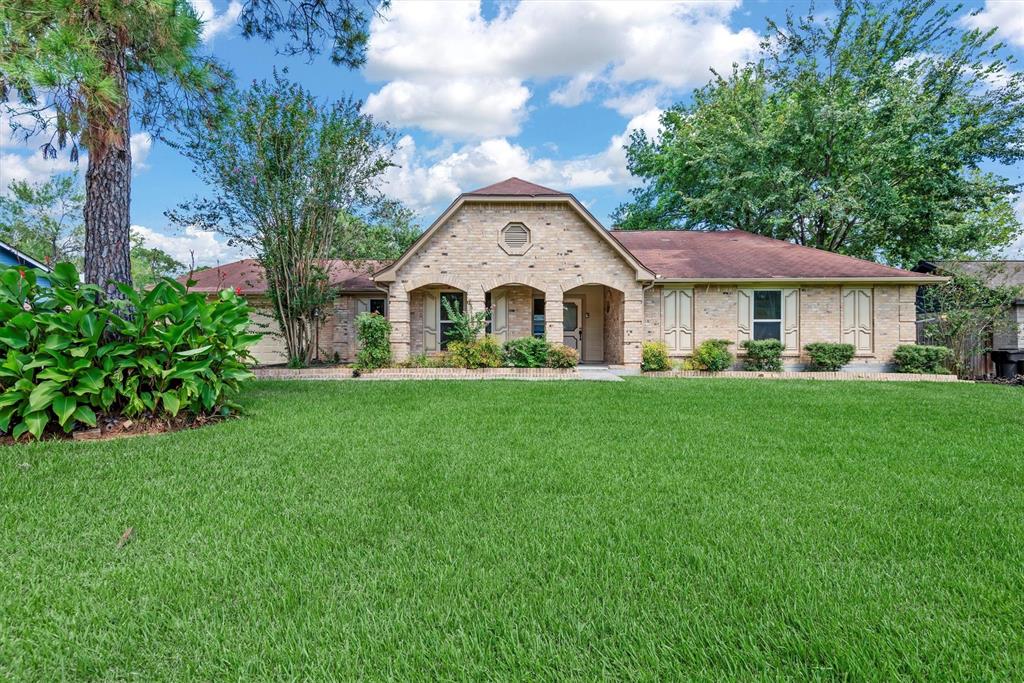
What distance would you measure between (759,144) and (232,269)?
2148 cm

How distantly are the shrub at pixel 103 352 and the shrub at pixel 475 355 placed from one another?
6.96 m

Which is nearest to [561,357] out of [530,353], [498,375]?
[530,353]

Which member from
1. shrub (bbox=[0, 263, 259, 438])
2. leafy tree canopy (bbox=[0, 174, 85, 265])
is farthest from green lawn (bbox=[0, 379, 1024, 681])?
leafy tree canopy (bbox=[0, 174, 85, 265])

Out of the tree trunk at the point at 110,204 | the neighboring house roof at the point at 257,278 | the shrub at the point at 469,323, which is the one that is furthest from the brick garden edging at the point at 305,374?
the tree trunk at the point at 110,204

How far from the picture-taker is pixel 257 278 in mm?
16781

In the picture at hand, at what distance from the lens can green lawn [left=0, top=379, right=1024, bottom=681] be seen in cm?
193

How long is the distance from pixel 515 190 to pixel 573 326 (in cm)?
527

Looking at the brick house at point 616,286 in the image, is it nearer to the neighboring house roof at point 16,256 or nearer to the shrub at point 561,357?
the shrub at point 561,357

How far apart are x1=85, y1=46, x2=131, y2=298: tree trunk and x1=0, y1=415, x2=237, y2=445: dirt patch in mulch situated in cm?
199

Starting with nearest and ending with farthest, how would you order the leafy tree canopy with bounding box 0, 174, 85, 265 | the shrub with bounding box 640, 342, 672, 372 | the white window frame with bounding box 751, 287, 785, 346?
1. the shrub with bounding box 640, 342, 672, 372
2. the white window frame with bounding box 751, 287, 785, 346
3. the leafy tree canopy with bounding box 0, 174, 85, 265

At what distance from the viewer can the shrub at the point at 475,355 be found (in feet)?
43.0

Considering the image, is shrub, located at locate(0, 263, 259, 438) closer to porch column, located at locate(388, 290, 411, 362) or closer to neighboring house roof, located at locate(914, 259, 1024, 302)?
porch column, located at locate(388, 290, 411, 362)

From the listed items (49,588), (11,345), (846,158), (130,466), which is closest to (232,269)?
(11,345)

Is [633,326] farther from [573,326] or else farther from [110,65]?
[110,65]
